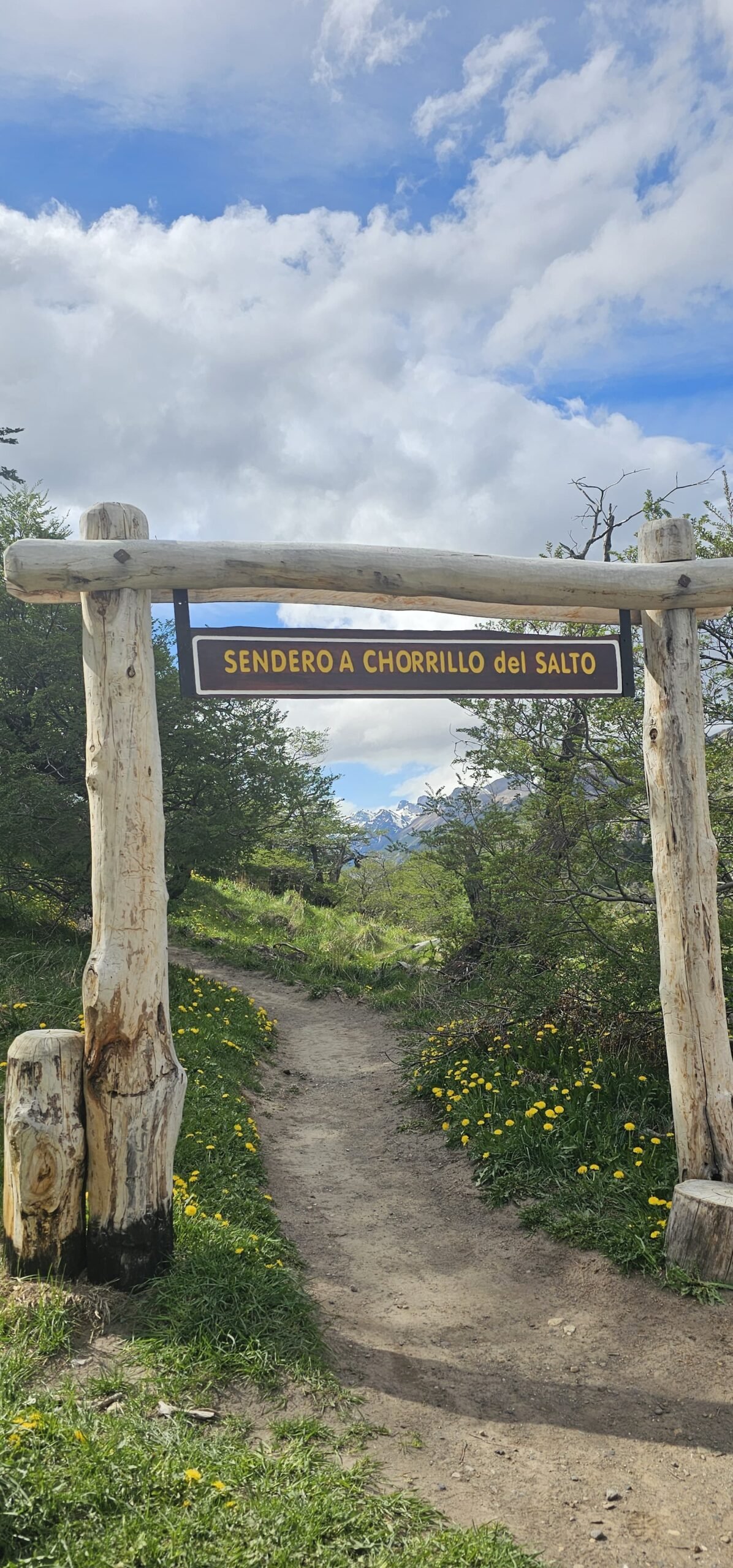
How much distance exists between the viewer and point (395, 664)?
5000 millimetres

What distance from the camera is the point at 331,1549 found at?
2.96m

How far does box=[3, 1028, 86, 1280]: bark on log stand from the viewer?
4309 mm

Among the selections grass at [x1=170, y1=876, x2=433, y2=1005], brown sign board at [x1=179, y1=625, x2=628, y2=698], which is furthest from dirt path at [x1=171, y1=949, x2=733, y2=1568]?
grass at [x1=170, y1=876, x2=433, y2=1005]

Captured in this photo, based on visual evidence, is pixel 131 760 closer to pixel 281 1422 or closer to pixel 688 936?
pixel 281 1422

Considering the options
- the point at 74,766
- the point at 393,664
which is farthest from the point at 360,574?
the point at 74,766

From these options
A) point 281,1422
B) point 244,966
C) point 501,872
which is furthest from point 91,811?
point 244,966

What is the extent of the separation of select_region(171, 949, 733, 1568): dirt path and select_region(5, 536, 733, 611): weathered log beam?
12.9 feet

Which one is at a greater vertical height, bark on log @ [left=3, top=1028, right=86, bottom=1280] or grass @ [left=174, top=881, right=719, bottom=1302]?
bark on log @ [left=3, top=1028, right=86, bottom=1280]

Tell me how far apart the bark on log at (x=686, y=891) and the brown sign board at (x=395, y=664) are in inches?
14.2

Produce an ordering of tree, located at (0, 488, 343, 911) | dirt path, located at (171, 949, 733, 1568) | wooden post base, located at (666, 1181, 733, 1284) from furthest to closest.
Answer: tree, located at (0, 488, 343, 911) < wooden post base, located at (666, 1181, 733, 1284) < dirt path, located at (171, 949, 733, 1568)

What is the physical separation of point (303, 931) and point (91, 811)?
13.6 metres

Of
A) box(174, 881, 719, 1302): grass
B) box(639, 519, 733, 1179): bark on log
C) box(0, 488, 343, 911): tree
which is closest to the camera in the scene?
box(639, 519, 733, 1179): bark on log

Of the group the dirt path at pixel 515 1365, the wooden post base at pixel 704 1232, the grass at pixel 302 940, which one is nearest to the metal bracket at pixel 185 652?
the dirt path at pixel 515 1365

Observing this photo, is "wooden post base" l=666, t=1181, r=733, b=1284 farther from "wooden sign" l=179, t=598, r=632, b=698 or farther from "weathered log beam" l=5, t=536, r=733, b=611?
"weathered log beam" l=5, t=536, r=733, b=611
